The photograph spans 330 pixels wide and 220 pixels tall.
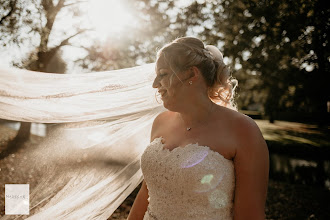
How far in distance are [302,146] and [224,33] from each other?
1049 centimetres

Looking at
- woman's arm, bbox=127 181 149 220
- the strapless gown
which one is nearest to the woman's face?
the strapless gown

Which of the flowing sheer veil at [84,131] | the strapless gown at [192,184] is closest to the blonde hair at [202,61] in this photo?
the strapless gown at [192,184]

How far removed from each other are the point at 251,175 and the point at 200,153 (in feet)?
1.21

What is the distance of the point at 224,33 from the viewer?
14.8 m

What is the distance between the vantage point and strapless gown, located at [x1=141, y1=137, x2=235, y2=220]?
6.48ft

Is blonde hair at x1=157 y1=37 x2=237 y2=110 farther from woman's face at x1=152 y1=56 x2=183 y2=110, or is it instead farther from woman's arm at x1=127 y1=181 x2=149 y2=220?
woman's arm at x1=127 y1=181 x2=149 y2=220

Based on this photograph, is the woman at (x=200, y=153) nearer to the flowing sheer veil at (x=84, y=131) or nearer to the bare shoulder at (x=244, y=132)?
the bare shoulder at (x=244, y=132)

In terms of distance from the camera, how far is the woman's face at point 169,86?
2.13 metres

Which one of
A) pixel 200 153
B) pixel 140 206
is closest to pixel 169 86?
pixel 200 153

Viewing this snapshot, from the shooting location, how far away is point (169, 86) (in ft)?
6.97

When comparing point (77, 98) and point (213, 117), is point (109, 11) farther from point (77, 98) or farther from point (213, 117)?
point (213, 117)

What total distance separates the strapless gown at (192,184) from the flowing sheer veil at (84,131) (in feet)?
2.91

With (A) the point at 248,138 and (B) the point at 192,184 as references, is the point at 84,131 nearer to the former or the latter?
(B) the point at 192,184

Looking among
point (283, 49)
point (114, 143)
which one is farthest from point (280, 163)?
point (114, 143)
